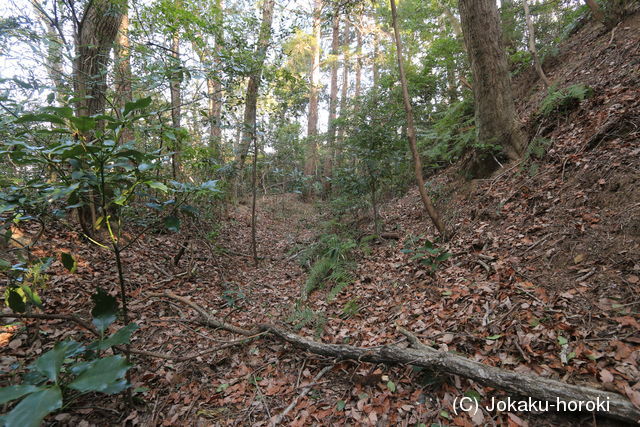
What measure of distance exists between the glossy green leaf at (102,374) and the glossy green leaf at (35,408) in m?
0.07

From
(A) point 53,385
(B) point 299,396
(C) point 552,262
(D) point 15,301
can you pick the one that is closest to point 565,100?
(C) point 552,262

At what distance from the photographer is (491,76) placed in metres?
5.07

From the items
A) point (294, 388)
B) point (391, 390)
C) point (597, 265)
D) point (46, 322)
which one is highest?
point (597, 265)

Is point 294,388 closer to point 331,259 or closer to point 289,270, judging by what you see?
point 331,259

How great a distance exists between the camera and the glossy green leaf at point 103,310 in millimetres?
1695

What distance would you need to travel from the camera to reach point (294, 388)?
2816mm

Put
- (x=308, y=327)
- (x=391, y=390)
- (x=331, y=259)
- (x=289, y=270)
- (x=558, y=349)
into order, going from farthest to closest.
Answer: (x=289, y=270), (x=331, y=259), (x=308, y=327), (x=391, y=390), (x=558, y=349)

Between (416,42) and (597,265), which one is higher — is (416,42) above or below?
above

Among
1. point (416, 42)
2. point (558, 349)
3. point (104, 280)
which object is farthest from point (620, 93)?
point (416, 42)

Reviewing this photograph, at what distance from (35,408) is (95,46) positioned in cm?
567

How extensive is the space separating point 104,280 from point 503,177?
6.41 m

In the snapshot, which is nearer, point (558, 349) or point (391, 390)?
point (558, 349)

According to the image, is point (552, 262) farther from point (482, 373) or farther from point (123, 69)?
point (123, 69)

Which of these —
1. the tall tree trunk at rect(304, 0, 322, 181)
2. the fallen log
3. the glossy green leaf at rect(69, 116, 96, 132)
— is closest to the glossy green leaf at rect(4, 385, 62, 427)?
the glossy green leaf at rect(69, 116, 96, 132)
